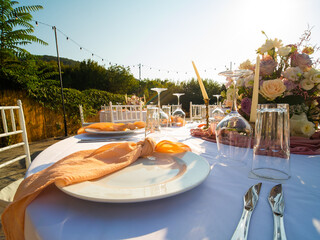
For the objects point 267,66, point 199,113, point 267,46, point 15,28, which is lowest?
point 199,113

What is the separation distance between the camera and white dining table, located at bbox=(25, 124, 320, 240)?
0.28 meters

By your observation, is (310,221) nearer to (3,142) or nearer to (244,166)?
(244,166)

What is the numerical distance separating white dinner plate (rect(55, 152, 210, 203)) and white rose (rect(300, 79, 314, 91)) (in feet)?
2.38

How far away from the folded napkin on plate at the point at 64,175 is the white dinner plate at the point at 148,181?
2cm

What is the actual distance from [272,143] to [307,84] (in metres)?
0.53

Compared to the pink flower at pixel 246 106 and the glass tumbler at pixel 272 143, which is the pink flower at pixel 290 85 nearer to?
the pink flower at pixel 246 106

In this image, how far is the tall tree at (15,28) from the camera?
441 centimetres

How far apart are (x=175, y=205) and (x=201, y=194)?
8 cm

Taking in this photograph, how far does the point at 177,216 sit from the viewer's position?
12.5 inches

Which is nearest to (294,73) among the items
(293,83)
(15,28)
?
(293,83)

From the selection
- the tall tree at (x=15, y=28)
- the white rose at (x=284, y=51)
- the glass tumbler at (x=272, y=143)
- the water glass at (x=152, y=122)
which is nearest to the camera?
the glass tumbler at (x=272, y=143)

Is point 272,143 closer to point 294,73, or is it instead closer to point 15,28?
point 294,73

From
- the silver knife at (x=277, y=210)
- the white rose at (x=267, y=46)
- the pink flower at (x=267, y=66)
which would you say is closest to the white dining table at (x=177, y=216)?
the silver knife at (x=277, y=210)

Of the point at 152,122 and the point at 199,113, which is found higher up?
the point at 152,122
